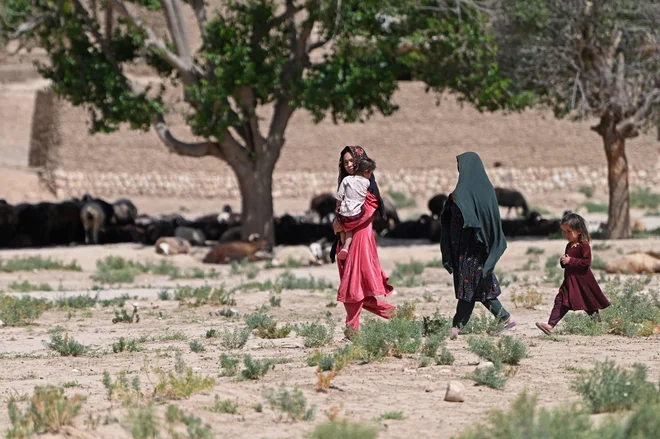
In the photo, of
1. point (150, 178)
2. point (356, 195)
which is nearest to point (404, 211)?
point (150, 178)

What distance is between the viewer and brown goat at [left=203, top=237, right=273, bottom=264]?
2128 cm

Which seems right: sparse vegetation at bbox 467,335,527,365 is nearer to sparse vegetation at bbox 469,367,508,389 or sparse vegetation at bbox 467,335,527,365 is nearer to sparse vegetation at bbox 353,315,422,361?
sparse vegetation at bbox 469,367,508,389

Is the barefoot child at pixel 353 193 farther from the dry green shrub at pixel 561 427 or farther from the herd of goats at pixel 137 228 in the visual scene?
the herd of goats at pixel 137 228

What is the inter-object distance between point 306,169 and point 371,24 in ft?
54.1

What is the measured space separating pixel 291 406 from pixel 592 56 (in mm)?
17366

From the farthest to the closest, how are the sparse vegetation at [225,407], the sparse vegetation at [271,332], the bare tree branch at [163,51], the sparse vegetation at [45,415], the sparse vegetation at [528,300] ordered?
the bare tree branch at [163,51], the sparse vegetation at [528,300], the sparse vegetation at [271,332], the sparse vegetation at [225,407], the sparse vegetation at [45,415]

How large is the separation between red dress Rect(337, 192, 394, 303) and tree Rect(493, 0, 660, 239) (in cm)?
1240

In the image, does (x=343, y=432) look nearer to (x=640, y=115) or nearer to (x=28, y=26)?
(x=640, y=115)

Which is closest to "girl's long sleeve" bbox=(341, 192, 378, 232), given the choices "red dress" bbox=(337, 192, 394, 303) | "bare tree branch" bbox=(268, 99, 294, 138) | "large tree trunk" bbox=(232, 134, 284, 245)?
"red dress" bbox=(337, 192, 394, 303)

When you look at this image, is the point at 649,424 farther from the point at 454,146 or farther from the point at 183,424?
the point at 454,146

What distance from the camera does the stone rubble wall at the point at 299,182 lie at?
1524 inches

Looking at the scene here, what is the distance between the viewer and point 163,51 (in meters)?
22.6

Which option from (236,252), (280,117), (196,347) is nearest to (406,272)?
(236,252)

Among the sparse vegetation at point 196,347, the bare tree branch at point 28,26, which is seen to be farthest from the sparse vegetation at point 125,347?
the bare tree branch at point 28,26
